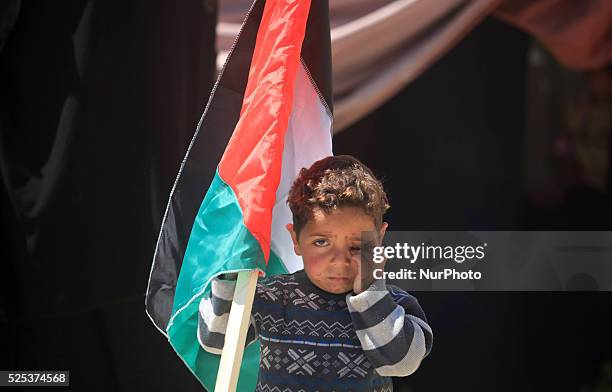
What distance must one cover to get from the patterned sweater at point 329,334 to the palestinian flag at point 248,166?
9cm

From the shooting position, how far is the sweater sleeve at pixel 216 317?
2.11m

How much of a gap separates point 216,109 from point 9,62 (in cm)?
117

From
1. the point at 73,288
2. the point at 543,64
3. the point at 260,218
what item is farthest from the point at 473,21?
the point at 73,288

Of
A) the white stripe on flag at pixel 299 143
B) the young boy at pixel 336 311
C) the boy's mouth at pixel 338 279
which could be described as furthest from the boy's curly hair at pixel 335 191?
the white stripe on flag at pixel 299 143

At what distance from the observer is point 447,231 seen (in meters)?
3.36

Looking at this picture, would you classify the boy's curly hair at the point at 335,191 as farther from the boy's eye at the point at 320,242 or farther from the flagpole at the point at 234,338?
the flagpole at the point at 234,338

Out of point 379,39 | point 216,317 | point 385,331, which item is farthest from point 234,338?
point 379,39

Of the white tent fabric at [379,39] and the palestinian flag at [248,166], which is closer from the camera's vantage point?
the palestinian flag at [248,166]

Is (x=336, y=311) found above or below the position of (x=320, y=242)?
below

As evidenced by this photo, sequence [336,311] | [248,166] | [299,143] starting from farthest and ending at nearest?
[299,143]
[248,166]
[336,311]

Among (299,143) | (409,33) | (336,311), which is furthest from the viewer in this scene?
(409,33)

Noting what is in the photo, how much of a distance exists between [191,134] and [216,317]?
1.37m

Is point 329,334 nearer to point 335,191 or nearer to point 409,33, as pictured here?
point 335,191

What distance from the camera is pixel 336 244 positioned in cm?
202
